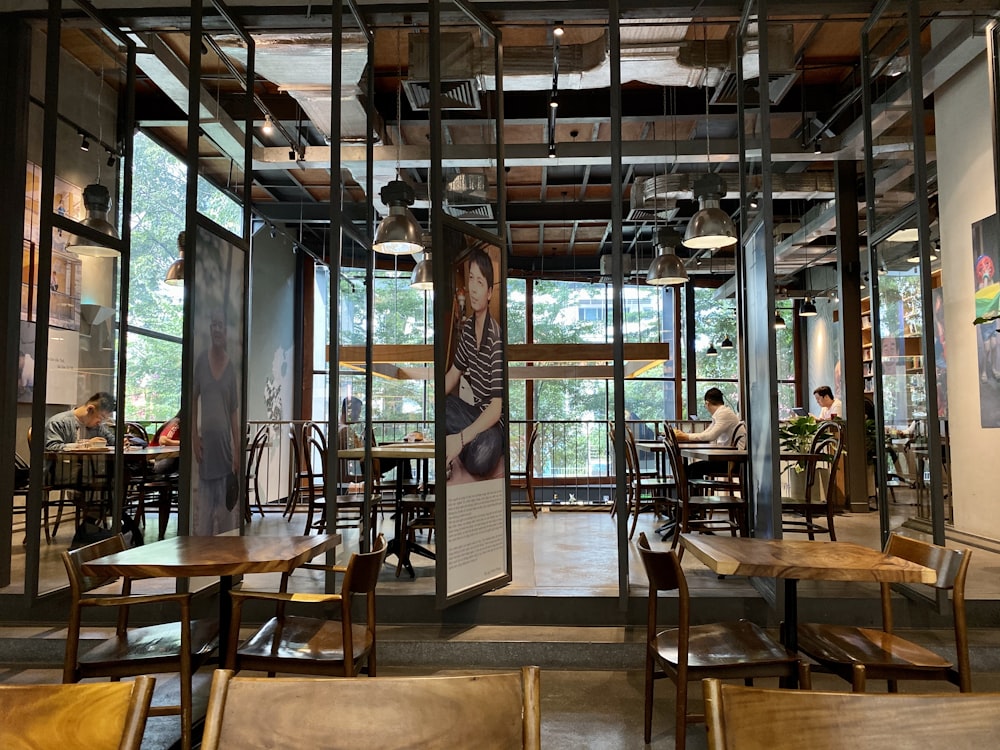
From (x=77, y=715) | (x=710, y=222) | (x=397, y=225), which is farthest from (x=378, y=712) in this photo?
(x=710, y=222)

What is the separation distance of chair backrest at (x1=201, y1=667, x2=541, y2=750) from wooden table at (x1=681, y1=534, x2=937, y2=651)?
1495 mm

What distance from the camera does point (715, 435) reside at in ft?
22.6

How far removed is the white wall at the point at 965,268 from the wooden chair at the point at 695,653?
434 cm

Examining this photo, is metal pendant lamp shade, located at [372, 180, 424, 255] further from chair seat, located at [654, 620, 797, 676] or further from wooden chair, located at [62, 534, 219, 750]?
chair seat, located at [654, 620, 797, 676]

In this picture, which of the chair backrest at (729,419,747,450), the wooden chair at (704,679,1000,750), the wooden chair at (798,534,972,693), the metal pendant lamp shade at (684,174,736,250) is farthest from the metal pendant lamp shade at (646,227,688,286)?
the wooden chair at (704,679,1000,750)

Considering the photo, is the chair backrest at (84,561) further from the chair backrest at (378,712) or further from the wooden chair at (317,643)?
the chair backrest at (378,712)

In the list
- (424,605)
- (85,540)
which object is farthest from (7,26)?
(424,605)

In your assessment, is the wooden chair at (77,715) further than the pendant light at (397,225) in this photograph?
No

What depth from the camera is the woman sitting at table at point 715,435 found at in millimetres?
6676

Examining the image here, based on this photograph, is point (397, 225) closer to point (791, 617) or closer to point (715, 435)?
point (715, 435)

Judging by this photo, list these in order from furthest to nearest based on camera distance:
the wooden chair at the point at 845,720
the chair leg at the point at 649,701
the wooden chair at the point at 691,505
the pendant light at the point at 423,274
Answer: the pendant light at the point at 423,274, the wooden chair at the point at 691,505, the chair leg at the point at 649,701, the wooden chair at the point at 845,720

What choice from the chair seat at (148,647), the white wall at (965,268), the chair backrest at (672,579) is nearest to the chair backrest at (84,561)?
the chair seat at (148,647)

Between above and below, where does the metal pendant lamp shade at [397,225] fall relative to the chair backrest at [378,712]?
above

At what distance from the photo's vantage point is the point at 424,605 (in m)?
4.01
